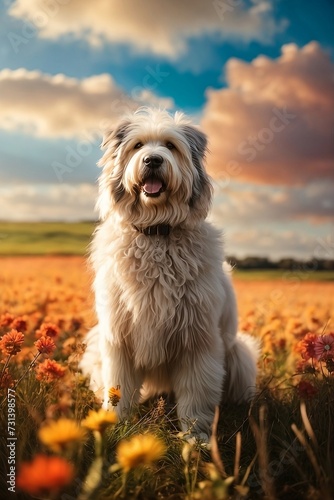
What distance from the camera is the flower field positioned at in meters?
1.64

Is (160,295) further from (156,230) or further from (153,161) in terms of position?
(153,161)

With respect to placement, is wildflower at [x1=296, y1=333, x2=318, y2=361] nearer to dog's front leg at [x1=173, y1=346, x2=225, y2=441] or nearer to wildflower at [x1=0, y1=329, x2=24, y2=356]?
dog's front leg at [x1=173, y1=346, x2=225, y2=441]

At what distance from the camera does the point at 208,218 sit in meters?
4.13

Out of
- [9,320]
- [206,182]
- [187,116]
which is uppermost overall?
[187,116]

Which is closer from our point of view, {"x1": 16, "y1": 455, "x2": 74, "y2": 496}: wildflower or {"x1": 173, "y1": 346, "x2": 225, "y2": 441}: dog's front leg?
{"x1": 16, "y1": 455, "x2": 74, "y2": 496}: wildflower

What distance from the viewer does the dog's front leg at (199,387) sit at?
3.67 meters

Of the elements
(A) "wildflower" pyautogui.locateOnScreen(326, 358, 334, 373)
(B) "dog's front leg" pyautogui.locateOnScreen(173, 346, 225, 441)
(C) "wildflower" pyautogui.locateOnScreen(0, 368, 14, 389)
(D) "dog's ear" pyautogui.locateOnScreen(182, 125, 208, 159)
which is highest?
(D) "dog's ear" pyautogui.locateOnScreen(182, 125, 208, 159)

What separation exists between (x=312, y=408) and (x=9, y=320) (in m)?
2.17

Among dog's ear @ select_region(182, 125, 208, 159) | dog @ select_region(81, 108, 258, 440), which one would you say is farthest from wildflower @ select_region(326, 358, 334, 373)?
dog's ear @ select_region(182, 125, 208, 159)

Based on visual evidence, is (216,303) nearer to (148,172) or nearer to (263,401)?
(263,401)

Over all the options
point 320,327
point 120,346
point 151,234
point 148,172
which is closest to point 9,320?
point 120,346

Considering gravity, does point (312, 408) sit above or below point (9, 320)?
below

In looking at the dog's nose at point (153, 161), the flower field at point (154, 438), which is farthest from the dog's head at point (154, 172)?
the flower field at point (154, 438)

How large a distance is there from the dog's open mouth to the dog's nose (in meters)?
0.11
